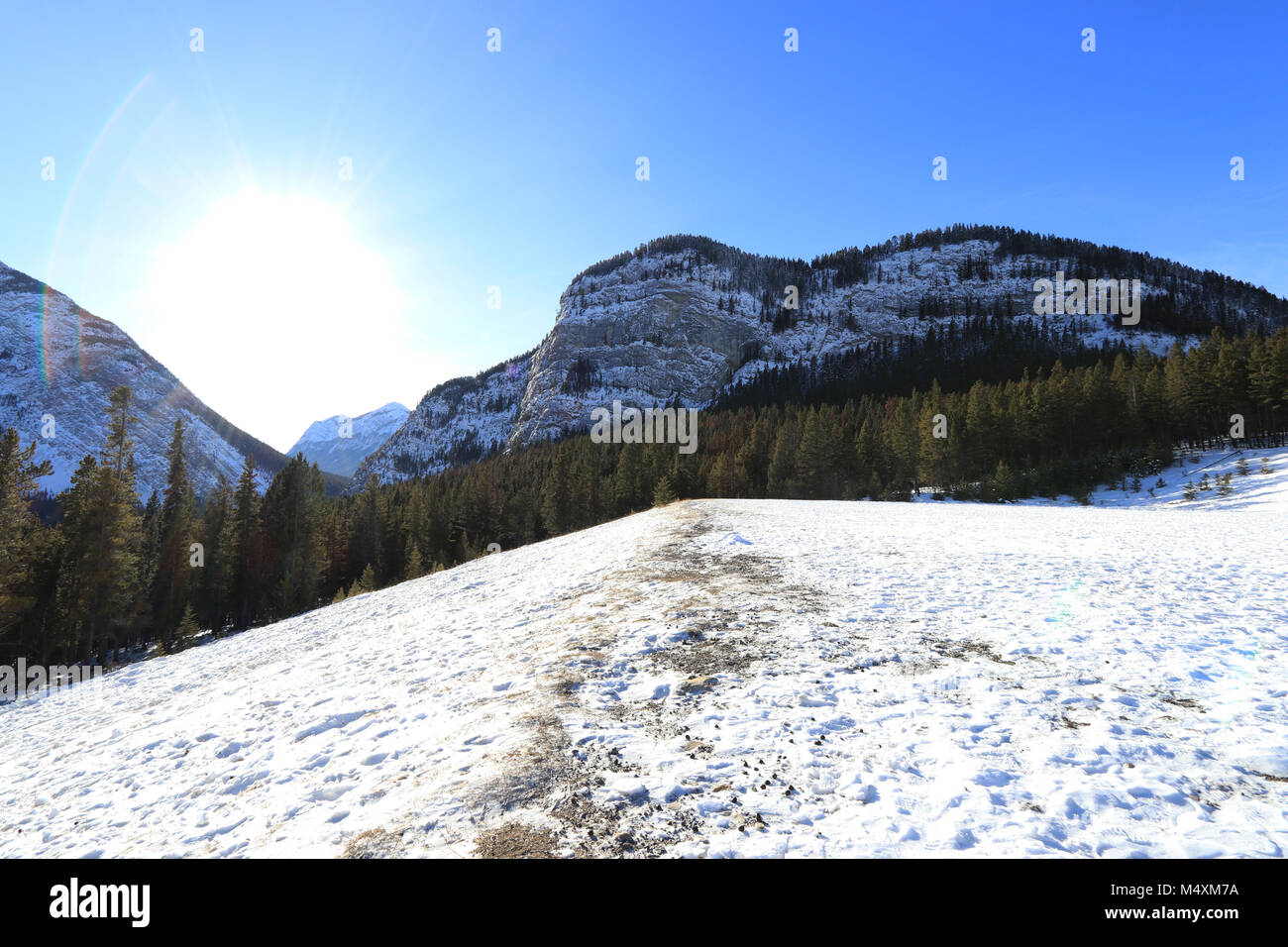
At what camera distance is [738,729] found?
5938 millimetres

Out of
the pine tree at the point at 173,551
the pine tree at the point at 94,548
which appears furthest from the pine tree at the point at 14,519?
the pine tree at the point at 173,551

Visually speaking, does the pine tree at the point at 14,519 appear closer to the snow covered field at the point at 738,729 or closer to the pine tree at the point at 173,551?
the snow covered field at the point at 738,729

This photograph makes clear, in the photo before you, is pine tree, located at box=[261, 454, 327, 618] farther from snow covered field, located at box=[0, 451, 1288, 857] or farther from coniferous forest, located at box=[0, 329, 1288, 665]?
snow covered field, located at box=[0, 451, 1288, 857]

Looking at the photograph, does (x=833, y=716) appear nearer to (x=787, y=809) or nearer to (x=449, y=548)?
(x=787, y=809)

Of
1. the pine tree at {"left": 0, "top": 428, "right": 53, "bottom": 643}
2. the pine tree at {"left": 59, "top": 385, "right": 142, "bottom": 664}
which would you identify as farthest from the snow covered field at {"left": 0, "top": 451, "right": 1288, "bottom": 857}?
the pine tree at {"left": 59, "top": 385, "right": 142, "bottom": 664}

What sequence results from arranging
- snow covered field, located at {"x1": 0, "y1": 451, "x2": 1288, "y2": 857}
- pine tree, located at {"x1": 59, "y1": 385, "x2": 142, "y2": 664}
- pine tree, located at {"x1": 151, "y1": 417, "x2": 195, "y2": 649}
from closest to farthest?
1. snow covered field, located at {"x1": 0, "y1": 451, "x2": 1288, "y2": 857}
2. pine tree, located at {"x1": 59, "y1": 385, "x2": 142, "y2": 664}
3. pine tree, located at {"x1": 151, "y1": 417, "x2": 195, "y2": 649}

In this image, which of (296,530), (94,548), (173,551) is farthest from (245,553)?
(94,548)

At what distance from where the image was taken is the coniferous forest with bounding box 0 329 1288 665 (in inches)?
1226

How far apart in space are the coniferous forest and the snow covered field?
24.7 m

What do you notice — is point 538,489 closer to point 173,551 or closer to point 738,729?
point 173,551

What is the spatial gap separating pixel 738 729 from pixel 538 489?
250ft

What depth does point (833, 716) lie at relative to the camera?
6.17 metres
